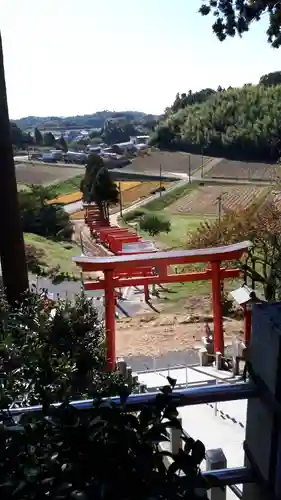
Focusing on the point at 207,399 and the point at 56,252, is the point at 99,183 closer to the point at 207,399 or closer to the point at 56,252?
the point at 56,252

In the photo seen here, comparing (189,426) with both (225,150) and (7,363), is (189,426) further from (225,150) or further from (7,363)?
(225,150)

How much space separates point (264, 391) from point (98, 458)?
32 centimetres

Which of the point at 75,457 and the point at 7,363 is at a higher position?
the point at 75,457

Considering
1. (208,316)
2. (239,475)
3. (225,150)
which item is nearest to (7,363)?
(239,475)

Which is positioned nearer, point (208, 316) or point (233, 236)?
point (208, 316)

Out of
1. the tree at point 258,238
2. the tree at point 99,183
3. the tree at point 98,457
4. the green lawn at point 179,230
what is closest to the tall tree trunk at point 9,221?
the tree at point 258,238

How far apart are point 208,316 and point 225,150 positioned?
4503 cm

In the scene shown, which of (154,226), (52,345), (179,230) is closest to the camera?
(52,345)

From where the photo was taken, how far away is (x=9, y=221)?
5.16 meters

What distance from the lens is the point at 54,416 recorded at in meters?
0.78

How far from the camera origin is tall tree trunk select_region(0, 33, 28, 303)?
4.93 meters

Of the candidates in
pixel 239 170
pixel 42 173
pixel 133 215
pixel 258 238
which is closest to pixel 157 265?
pixel 258 238

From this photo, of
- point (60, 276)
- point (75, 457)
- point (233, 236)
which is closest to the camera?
point (75, 457)

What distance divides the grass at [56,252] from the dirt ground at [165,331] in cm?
627
